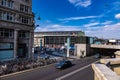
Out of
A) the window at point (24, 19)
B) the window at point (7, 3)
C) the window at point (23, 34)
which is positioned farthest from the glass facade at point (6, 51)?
the window at point (7, 3)

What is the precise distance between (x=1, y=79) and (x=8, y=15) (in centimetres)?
2277

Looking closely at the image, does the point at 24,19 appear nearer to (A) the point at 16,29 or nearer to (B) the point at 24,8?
(B) the point at 24,8

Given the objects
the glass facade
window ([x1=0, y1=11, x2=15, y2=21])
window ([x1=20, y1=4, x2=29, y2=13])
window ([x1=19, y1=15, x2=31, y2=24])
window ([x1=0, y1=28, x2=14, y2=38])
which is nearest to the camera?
window ([x1=0, y1=11, x2=15, y2=21])

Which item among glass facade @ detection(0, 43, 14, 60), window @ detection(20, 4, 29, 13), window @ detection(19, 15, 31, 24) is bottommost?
glass facade @ detection(0, 43, 14, 60)

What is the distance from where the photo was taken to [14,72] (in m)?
31.5

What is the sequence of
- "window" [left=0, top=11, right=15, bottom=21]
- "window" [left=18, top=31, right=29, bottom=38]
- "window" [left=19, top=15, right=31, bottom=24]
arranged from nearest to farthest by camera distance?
"window" [left=0, top=11, right=15, bottom=21], "window" [left=19, top=15, right=31, bottom=24], "window" [left=18, top=31, right=29, bottom=38]

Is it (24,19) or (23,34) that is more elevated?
(24,19)

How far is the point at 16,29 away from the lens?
46.8 meters

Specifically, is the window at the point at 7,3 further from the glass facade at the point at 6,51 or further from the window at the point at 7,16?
the glass facade at the point at 6,51

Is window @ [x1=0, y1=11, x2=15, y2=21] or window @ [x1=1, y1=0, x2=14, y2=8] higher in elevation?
window @ [x1=1, y1=0, x2=14, y2=8]

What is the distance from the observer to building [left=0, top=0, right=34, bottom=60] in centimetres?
4344

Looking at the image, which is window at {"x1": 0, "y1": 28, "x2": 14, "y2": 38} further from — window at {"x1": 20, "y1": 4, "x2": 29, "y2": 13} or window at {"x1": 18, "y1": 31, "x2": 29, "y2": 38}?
window at {"x1": 20, "y1": 4, "x2": 29, "y2": 13}

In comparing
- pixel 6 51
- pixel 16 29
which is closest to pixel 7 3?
pixel 16 29

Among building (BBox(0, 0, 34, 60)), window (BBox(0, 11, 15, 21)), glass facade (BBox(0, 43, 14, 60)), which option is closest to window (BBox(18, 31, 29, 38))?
building (BBox(0, 0, 34, 60))
